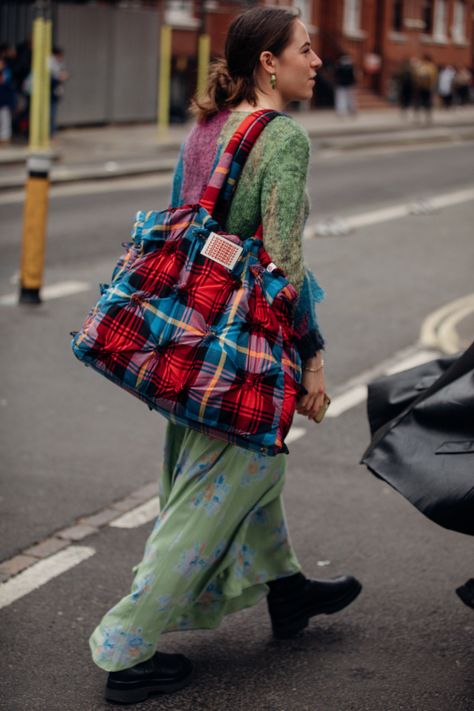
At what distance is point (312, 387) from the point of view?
3561mm

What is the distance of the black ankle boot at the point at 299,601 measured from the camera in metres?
3.96

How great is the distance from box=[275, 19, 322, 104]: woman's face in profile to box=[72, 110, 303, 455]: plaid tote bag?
0.21 metres

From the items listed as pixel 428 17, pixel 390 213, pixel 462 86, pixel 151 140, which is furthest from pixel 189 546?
pixel 428 17

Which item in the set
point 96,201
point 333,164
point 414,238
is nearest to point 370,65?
point 333,164

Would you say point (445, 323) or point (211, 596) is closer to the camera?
point (211, 596)

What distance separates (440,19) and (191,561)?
51787mm

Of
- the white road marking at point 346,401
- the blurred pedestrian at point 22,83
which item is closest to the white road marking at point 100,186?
the blurred pedestrian at point 22,83

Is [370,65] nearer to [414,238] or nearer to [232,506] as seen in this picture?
[414,238]

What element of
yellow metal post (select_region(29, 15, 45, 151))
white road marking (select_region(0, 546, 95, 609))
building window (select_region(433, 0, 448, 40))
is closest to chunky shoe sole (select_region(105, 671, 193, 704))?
white road marking (select_region(0, 546, 95, 609))

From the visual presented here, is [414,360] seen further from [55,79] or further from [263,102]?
[55,79]

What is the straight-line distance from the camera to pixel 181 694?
11.9ft

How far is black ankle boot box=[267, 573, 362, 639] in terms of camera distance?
396cm

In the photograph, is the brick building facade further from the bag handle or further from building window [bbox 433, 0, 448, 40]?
the bag handle

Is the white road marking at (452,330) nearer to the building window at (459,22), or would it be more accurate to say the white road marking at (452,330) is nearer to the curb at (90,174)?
the curb at (90,174)
